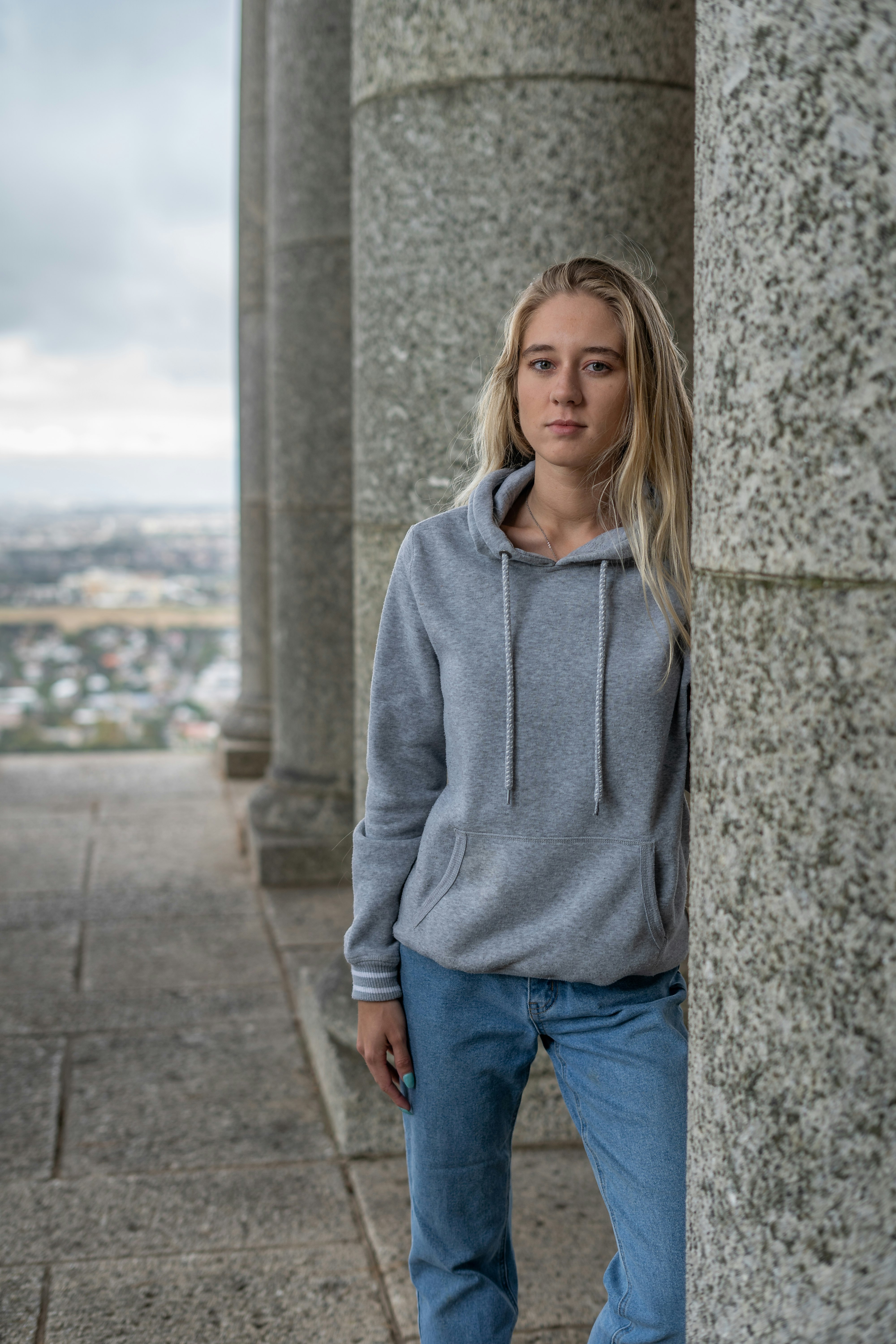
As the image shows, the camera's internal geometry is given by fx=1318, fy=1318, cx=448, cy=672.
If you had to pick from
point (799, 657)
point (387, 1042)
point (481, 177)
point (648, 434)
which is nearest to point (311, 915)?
point (481, 177)

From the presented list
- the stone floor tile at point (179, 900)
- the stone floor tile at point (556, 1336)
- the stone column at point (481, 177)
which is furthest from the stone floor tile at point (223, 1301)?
the stone floor tile at point (179, 900)

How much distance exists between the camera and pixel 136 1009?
4848 mm

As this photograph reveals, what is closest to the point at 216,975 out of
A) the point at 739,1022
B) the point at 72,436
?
the point at 739,1022

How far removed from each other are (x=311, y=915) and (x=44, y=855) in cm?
193

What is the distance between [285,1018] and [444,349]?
257cm

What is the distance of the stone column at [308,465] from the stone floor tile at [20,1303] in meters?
3.27

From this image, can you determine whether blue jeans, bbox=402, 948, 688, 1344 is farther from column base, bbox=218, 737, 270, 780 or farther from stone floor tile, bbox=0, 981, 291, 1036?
column base, bbox=218, 737, 270, 780

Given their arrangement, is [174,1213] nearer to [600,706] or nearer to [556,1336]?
[556,1336]

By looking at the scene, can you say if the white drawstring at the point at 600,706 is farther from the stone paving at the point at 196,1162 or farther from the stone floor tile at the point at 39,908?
the stone floor tile at the point at 39,908

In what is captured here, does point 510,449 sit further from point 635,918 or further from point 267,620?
point 267,620

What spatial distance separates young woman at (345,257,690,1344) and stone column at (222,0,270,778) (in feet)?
23.2

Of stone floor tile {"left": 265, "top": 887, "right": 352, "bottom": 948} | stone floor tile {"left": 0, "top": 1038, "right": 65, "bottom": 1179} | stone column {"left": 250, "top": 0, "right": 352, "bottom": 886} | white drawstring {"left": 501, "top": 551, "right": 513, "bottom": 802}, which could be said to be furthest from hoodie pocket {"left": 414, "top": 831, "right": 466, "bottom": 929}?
stone column {"left": 250, "top": 0, "right": 352, "bottom": 886}

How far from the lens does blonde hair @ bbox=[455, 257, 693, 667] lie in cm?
190

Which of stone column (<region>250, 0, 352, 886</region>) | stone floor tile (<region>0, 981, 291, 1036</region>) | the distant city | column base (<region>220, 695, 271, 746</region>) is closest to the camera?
stone floor tile (<region>0, 981, 291, 1036</region>)
